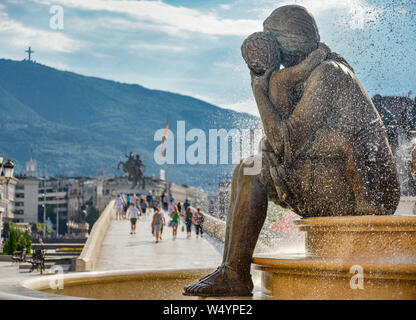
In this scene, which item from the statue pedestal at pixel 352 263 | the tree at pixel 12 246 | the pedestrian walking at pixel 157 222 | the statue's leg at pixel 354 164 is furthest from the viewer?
the tree at pixel 12 246

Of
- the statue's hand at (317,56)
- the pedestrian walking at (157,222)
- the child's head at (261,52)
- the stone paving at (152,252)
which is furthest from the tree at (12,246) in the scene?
the statue's hand at (317,56)

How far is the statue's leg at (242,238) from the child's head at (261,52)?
2.18 ft

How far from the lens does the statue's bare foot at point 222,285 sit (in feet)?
12.6

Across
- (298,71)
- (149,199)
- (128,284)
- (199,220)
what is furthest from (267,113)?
(149,199)

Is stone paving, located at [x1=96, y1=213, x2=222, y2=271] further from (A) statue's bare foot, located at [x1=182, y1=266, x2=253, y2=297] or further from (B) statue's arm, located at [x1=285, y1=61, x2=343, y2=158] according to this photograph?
(B) statue's arm, located at [x1=285, y1=61, x2=343, y2=158]

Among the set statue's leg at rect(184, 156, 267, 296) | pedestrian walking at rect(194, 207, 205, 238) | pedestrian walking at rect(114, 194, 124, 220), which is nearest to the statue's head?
statue's leg at rect(184, 156, 267, 296)

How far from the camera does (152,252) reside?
19031 millimetres

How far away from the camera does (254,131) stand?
5.29 m

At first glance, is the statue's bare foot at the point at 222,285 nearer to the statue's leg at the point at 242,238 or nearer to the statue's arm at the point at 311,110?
the statue's leg at the point at 242,238

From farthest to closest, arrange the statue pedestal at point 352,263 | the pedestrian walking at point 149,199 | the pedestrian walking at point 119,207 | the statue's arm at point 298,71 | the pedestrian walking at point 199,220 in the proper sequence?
the pedestrian walking at point 149,199
the pedestrian walking at point 119,207
the pedestrian walking at point 199,220
the statue's arm at point 298,71
the statue pedestal at point 352,263

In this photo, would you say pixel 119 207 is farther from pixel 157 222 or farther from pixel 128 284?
pixel 128 284

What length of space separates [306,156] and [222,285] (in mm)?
943

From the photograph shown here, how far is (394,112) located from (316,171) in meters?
2.01

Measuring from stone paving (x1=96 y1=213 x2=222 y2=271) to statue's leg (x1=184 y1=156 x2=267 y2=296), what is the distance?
9017mm
